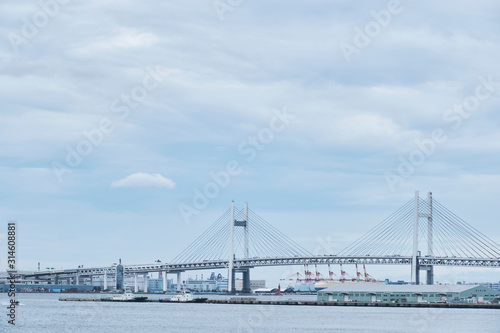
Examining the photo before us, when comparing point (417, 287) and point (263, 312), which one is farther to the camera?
point (417, 287)

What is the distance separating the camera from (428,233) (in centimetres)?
9138

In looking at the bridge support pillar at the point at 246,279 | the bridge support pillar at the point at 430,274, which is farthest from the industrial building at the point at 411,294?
the bridge support pillar at the point at 246,279

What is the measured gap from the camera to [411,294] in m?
82.1

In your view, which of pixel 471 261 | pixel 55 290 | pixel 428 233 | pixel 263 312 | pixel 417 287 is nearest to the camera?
pixel 263 312

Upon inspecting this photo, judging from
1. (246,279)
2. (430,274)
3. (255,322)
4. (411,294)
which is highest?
(430,274)

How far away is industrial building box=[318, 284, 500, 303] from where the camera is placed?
81.5m

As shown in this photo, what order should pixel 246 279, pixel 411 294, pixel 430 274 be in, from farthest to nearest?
pixel 246 279 → pixel 430 274 → pixel 411 294

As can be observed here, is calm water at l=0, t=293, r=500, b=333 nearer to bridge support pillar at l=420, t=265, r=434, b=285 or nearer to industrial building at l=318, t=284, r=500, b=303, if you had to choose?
industrial building at l=318, t=284, r=500, b=303

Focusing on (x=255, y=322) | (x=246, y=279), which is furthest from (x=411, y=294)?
(x=246, y=279)

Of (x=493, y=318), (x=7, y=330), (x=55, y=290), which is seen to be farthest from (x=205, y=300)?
(x=55, y=290)

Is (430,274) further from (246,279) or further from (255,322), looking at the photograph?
(255,322)

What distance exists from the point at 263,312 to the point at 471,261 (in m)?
40.6

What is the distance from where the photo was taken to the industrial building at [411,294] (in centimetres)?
8150

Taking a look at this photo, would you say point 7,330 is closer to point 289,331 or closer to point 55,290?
point 289,331
